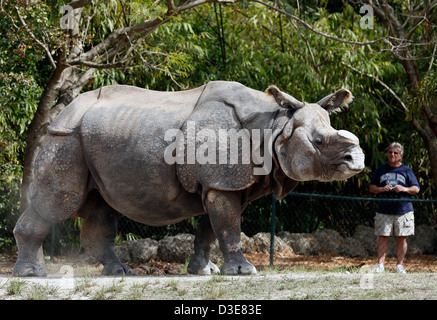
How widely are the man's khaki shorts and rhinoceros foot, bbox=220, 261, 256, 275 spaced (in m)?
2.86

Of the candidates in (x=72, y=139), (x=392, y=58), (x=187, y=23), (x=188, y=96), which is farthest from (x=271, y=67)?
(x=72, y=139)

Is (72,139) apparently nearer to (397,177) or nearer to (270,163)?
(270,163)

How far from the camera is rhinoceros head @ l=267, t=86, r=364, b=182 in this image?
5434 mm

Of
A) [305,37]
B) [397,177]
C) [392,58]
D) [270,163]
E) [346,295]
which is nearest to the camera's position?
[346,295]

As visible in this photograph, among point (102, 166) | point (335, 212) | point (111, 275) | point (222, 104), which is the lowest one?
point (335, 212)

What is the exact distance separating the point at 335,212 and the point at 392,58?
280cm

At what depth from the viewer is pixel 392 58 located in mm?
11227

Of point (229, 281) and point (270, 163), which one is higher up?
point (270, 163)

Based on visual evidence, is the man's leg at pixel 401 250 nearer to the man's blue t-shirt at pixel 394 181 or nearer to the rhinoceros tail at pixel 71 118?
the man's blue t-shirt at pixel 394 181

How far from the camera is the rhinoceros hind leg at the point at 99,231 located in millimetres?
6527

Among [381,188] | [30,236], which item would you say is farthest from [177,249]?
[30,236]

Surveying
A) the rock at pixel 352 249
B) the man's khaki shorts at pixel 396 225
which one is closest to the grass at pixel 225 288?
the man's khaki shorts at pixel 396 225

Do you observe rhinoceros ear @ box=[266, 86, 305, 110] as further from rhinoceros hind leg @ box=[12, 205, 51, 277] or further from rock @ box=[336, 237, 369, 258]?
rock @ box=[336, 237, 369, 258]

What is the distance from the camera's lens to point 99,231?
655 cm
